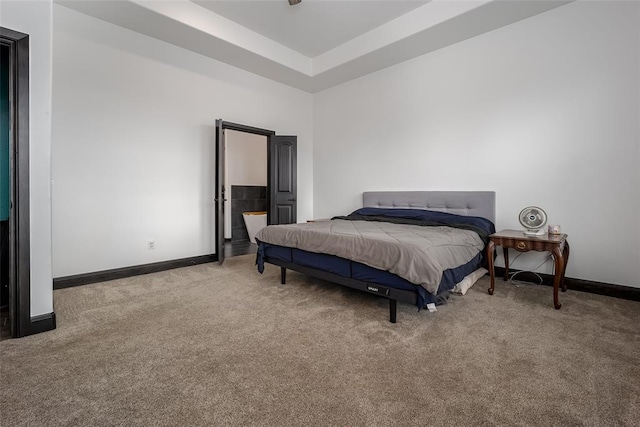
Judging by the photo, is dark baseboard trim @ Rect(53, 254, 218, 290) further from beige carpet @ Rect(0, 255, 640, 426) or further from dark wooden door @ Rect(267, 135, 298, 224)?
dark wooden door @ Rect(267, 135, 298, 224)

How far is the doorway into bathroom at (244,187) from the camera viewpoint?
6.27 m

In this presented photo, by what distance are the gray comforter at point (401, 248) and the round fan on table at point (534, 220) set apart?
435mm

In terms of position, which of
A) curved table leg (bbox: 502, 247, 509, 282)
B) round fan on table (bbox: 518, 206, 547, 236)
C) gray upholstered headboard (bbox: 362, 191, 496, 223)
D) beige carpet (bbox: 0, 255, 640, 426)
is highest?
gray upholstered headboard (bbox: 362, 191, 496, 223)

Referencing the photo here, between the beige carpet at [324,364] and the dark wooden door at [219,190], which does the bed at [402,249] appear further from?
the dark wooden door at [219,190]

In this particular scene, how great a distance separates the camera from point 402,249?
2.11 metres

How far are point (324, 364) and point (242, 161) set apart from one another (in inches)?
222

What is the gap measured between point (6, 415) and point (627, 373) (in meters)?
3.03

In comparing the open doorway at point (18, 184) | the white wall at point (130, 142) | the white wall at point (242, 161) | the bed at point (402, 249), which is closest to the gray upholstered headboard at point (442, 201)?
the bed at point (402, 249)

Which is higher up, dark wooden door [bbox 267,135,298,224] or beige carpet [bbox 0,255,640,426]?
dark wooden door [bbox 267,135,298,224]

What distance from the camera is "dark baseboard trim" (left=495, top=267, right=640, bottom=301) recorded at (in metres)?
2.71

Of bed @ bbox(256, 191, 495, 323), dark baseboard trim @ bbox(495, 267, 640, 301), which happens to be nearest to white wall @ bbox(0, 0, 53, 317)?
bed @ bbox(256, 191, 495, 323)

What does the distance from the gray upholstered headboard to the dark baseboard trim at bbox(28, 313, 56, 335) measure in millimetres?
3915

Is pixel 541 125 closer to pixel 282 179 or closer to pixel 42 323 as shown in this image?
pixel 282 179

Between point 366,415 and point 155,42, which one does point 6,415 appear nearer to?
point 366,415
